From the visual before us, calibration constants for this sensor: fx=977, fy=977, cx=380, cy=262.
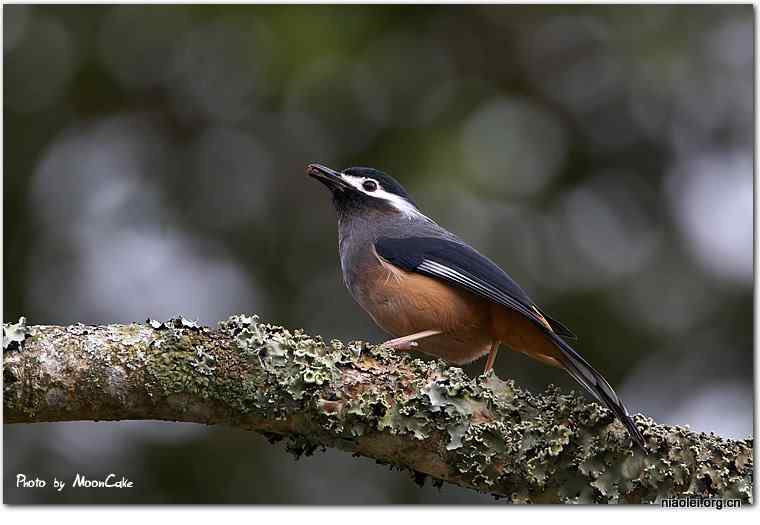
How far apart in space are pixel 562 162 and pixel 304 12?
2.61 metres

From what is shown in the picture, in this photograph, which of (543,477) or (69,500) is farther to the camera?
(69,500)

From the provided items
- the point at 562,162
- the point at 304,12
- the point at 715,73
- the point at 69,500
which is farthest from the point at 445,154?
the point at 69,500

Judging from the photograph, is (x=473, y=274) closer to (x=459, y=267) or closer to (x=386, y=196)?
(x=459, y=267)

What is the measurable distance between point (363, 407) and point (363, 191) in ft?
8.60

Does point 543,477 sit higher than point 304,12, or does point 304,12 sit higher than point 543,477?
point 304,12

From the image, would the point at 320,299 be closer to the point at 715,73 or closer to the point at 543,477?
the point at 715,73

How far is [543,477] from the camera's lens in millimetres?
4305

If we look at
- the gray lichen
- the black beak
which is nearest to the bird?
the black beak

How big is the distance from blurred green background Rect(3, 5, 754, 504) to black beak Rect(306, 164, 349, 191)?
5.24ft

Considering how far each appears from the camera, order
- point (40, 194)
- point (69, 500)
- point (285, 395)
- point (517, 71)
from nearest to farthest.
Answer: point (285, 395) → point (69, 500) → point (40, 194) → point (517, 71)

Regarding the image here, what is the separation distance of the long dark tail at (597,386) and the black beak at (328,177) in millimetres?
2150

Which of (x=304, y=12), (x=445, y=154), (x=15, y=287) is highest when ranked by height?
(x=304, y=12)

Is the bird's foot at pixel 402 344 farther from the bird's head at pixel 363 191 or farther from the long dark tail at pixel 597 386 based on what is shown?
the bird's head at pixel 363 191

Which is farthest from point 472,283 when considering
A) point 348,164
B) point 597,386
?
point 348,164
